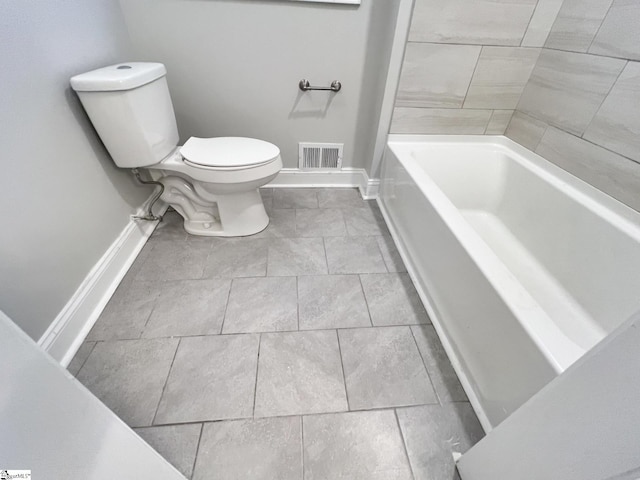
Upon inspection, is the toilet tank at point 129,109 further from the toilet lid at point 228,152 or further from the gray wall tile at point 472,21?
the gray wall tile at point 472,21

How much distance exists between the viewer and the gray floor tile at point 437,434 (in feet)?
2.62

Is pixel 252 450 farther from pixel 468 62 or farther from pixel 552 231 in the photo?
pixel 468 62

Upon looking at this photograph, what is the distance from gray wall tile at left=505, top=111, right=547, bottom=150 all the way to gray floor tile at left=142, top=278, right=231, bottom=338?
1.70m

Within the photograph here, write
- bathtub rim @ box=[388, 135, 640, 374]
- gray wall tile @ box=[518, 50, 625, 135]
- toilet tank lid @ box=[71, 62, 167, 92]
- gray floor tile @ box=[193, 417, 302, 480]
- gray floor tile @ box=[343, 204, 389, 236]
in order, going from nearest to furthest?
bathtub rim @ box=[388, 135, 640, 374] < gray floor tile @ box=[193, 417, 302, 480] < toilet tank lid @ box=[71, 62, 167, 92] < gray wall tile @ box=[518, 50, 625, 135] < gray floor tile @ box=[343, 204, 389, 236]

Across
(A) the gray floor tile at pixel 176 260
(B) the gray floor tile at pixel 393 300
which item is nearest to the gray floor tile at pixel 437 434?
(B) the gray floor tile at pixel 393 300

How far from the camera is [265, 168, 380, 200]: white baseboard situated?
193 centimetres

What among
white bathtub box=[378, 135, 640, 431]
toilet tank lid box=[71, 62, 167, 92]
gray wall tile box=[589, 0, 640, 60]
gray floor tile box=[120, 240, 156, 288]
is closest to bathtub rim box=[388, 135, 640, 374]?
white bathtub box=[378, 135, 640, 431]

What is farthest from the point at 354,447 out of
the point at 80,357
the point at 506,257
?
the point at 506,257

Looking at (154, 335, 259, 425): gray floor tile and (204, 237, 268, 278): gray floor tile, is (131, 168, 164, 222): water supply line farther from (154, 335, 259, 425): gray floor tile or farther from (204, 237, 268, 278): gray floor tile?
(154, 335, 259, 425): gray floor tile

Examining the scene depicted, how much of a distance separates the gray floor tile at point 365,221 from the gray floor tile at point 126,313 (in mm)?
1041

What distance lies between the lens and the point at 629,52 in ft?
3.45

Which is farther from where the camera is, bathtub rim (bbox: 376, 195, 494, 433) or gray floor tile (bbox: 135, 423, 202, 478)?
bathtub rim (bbox: 376, 195, 494, 433)

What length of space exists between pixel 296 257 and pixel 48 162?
3.28 feet

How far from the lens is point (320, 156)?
6.23 ft
